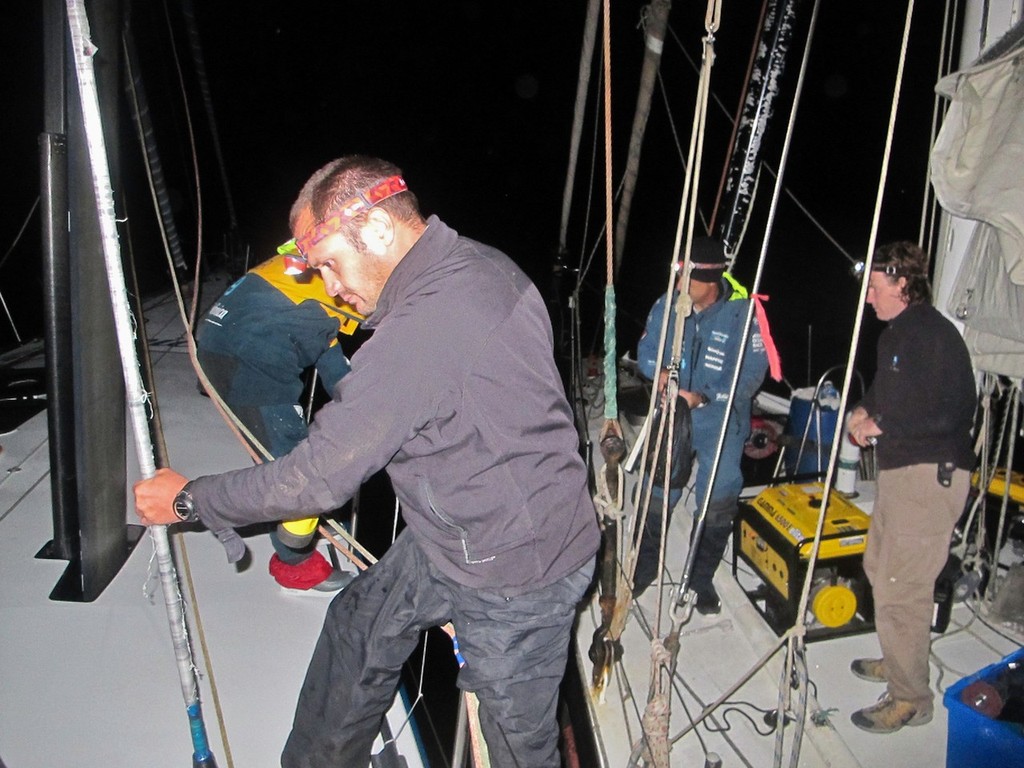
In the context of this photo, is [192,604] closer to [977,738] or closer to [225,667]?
[225,667]

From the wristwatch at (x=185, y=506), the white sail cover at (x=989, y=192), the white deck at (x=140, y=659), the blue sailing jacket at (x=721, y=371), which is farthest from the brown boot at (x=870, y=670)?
the wristwatch at (x=185, y=506)

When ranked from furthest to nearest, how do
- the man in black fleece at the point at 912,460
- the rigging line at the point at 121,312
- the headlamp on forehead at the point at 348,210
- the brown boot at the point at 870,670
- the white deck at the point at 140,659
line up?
the brown boot at the point at 870,670 < the man in black fleece at the point at 912,460 < the white deck at the point at 140,659 < the headlamp on forehead at the point at 348,210 < the rigging line at the point at 121,312

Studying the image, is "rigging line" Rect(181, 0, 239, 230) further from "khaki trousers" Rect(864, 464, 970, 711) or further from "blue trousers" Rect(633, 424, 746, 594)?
"khaki trousers" Rect(864, 464, 970, 711)

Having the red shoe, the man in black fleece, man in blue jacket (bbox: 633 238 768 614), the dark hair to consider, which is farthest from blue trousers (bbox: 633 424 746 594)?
the red shoe

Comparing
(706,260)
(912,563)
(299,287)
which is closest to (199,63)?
(299,287)

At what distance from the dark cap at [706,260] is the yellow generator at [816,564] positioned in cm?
115

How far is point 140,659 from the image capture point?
7.71ft

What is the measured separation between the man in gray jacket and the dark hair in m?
1.62

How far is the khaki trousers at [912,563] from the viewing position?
256 cm

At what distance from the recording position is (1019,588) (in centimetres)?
323

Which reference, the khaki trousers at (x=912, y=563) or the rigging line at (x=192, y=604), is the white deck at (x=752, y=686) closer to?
the khaki trousers at (x=912, y=563)

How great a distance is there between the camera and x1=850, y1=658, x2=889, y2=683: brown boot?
2.96 metres

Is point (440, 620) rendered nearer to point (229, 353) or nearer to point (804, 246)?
point (229, 353)

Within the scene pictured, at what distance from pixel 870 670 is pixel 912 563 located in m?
0.64
